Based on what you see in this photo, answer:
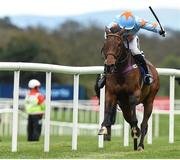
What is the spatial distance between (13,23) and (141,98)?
187 feet

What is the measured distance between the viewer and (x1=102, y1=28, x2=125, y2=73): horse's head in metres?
8.91

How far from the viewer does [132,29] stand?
9508 millimetres

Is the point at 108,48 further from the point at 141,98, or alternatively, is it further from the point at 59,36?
the point at 59,36

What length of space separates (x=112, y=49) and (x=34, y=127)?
27.3 ft

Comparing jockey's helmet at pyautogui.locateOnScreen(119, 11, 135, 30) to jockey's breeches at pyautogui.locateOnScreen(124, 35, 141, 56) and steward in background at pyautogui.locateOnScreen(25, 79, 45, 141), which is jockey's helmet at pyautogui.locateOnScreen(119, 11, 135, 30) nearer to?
jockey's breeches at pyautogui.locateOnScreen(124, 35, 141, 56)

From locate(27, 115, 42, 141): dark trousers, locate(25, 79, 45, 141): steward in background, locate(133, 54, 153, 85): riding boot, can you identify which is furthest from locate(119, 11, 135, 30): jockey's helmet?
locate(25, 79, 45, 141): steward in background

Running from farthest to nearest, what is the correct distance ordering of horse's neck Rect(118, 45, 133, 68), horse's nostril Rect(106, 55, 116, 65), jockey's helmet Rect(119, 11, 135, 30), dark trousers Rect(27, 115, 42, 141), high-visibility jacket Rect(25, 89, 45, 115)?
high-visibility jacket Rect(25, 89, 45, 115), dark trousers Rect(27, 115, 42, 141), jockey's helmet Rect(119, 11, 135, 30), horse's neck Rect(118, 45, 133, 68), horse's nostril Rect(106, 55, 116, 65)

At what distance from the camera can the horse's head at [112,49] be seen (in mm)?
8906

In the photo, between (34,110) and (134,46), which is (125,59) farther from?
(34,110)

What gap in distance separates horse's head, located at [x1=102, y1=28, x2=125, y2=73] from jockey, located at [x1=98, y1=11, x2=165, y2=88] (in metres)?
0.12

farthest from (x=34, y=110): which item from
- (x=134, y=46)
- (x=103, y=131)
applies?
(x=103, y=131)

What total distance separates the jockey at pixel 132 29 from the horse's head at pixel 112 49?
117mm

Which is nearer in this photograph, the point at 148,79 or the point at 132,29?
the point at 132,29

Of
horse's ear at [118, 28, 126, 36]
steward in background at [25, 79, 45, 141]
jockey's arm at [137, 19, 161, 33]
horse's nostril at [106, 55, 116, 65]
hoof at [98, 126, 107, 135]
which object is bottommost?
hoof at [98, 126, 107, 135]
